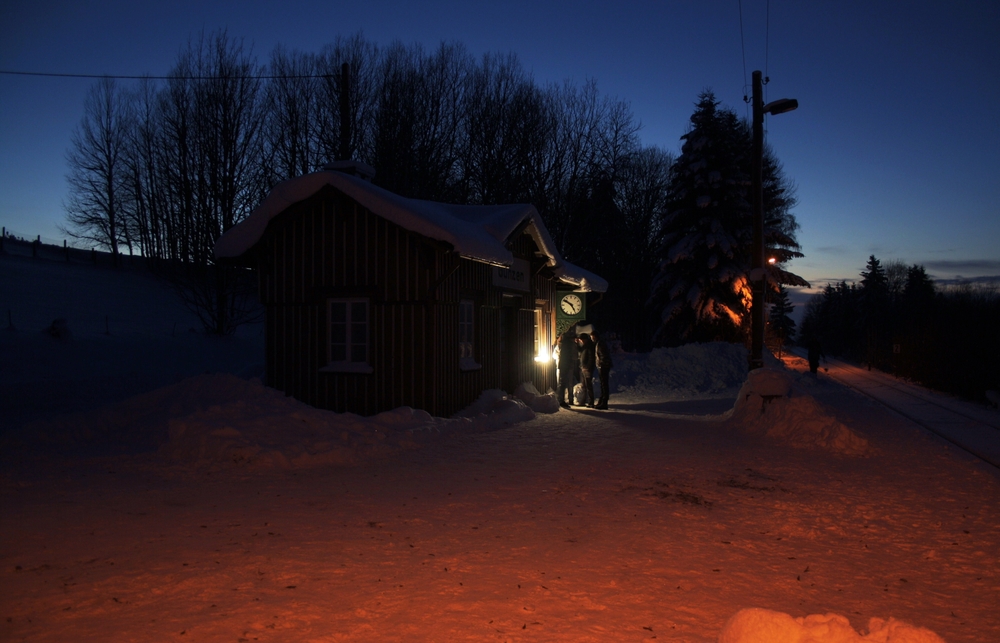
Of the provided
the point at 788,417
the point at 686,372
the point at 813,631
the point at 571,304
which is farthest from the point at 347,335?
the point at 686,372

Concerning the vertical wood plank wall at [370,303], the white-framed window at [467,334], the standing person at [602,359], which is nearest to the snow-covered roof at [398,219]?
the vertical wood plank wall at [370,303]

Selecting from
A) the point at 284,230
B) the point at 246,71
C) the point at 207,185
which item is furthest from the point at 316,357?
the point at 246,71

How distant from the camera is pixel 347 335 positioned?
43.7 feet

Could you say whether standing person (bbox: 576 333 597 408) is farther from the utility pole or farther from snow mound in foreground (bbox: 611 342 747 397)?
snow mound in foreground (bbox: 611 342 747 397)

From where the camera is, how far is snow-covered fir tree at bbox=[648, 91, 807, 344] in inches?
1291

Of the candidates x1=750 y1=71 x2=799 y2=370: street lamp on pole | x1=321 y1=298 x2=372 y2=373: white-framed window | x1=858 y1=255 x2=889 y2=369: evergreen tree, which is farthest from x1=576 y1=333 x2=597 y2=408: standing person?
x1=858 y1=255 x2=889 y2=369: evergreen tree

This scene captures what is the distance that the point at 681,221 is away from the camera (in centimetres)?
3456

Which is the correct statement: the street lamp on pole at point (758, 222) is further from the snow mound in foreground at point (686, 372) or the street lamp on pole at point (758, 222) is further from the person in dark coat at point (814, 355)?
the person in dark coat at point (814, 355)

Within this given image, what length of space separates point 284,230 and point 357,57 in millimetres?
19407

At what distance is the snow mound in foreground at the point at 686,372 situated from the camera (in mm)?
23391

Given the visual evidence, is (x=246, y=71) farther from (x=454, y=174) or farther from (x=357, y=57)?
(x=454, y=174)

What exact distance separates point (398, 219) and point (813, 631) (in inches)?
398

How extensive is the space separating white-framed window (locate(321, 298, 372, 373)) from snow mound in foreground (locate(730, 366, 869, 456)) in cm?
754

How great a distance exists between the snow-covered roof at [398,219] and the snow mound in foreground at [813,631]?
9.14 metres
